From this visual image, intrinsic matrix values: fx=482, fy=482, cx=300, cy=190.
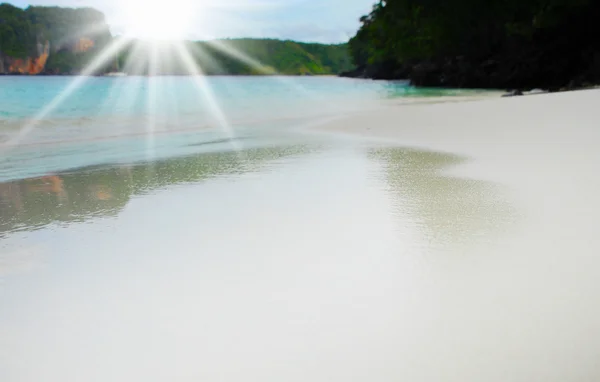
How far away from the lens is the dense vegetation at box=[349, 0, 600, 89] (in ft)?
78.6

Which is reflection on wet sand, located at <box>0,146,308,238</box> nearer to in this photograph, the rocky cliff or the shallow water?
the shallow water

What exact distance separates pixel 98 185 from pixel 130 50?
5372 inches

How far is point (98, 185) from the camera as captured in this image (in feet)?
14.4

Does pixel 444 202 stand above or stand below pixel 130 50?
below

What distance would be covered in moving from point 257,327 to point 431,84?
4024 centimetres

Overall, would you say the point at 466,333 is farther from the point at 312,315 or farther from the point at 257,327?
the point at 257,327

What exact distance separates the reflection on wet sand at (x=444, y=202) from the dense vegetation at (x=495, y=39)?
19.8m

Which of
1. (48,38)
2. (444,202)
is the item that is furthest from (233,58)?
(444,202)

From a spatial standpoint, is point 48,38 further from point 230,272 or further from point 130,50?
point 230,272

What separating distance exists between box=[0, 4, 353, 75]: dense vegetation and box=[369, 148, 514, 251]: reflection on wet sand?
110 m

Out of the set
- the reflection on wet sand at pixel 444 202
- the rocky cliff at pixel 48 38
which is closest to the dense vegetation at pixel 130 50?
the rocky cliff at pixel 48 38

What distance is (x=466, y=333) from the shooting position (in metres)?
1.57

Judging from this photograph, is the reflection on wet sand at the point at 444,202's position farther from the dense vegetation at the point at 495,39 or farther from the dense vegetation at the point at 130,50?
the dense vegetation at the point at 130,50

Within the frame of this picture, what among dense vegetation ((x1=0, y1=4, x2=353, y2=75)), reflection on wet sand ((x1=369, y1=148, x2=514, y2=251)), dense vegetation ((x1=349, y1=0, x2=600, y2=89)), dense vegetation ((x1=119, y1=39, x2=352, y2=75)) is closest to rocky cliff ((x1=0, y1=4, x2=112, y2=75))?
dense vegetation ((x1=0, y1=4, x2=353, y2=75))
